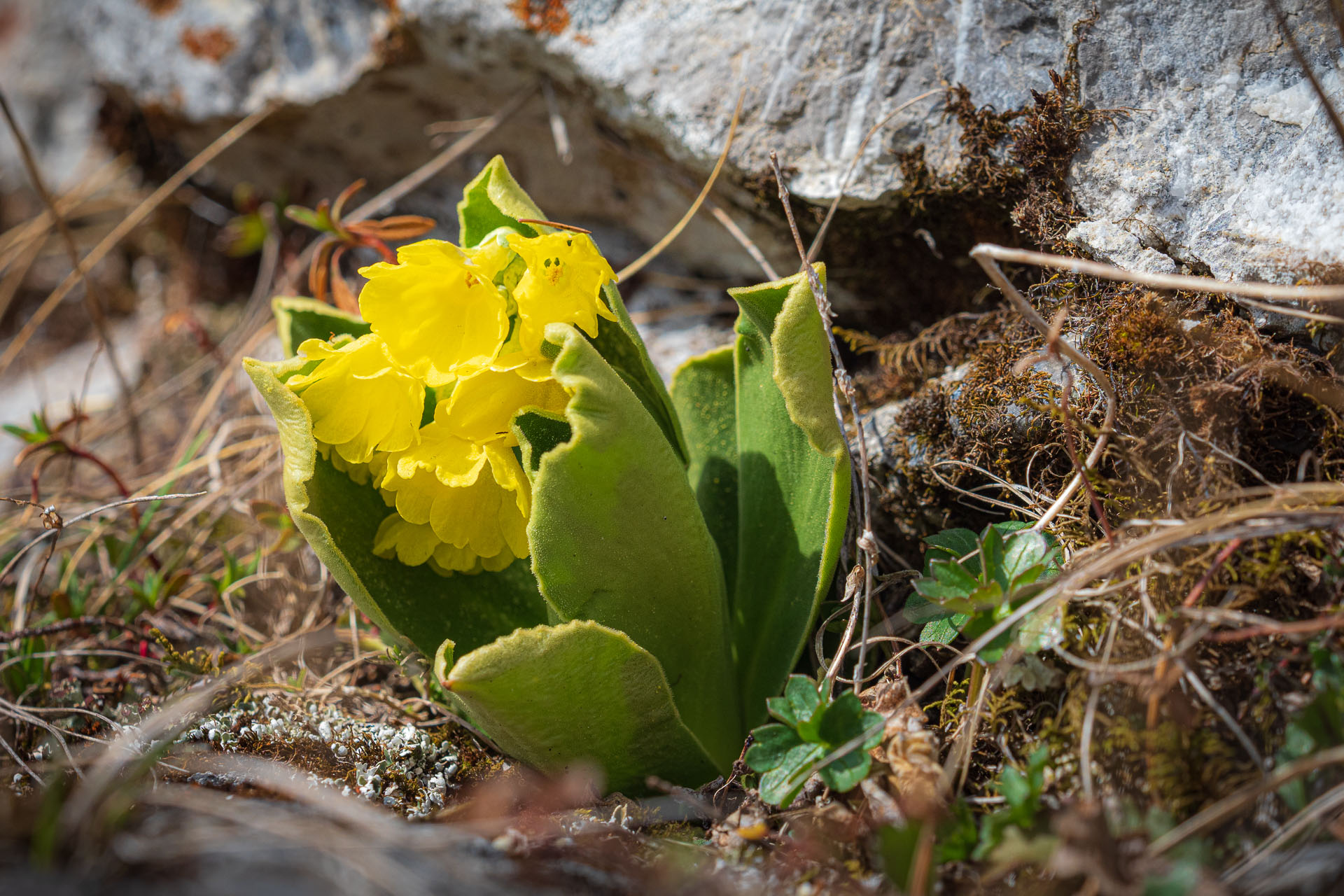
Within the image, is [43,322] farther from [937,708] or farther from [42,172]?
[937,708]

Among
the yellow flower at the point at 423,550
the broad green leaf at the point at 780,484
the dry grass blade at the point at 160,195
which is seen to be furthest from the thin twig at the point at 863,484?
the dry grass blade at the point at 160,195

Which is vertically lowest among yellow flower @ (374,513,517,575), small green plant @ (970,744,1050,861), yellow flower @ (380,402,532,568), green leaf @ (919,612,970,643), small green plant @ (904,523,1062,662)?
small green plant @ (970,744,1050,861)

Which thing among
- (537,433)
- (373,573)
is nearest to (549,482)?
(537,433)

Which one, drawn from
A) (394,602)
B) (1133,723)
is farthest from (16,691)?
(1133,723)

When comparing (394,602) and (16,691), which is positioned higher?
(394,602)

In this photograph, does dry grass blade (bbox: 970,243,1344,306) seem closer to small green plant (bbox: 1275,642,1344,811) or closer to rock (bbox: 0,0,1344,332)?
rock (bbox: 0,0,1344,332)

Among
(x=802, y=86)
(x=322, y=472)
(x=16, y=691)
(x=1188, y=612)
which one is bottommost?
(x=16, y=691)

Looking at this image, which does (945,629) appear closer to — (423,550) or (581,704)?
(581,704)

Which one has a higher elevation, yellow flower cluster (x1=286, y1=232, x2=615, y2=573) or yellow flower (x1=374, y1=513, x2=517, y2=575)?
yellow flower cluster (x1=286, y1=232, x2=615, y2=573)

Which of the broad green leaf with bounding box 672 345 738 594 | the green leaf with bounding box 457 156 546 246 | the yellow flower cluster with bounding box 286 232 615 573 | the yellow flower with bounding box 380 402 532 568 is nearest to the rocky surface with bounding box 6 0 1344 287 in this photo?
the broad green leaf with bounding box 672 345 738 594
